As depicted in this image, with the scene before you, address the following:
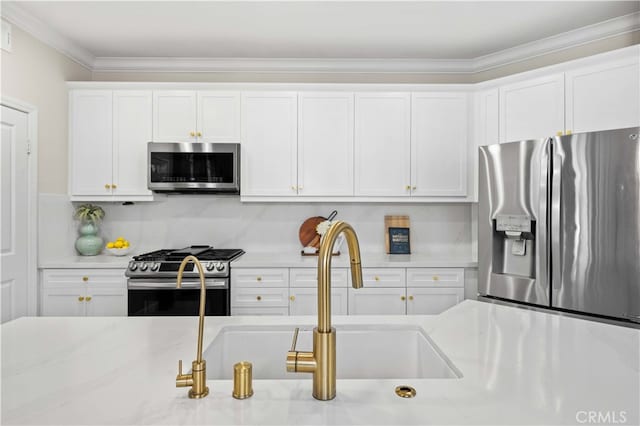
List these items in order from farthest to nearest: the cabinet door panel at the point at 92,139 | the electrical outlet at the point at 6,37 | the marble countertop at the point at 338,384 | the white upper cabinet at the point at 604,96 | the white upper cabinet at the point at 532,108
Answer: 1. the cabinet door panel at the point at 92,139
2. the white upper cabinet at the point at 532,108
3. the electrical outlet at the point at 6,37
4. the white upper cabinet at the point at 604,96
5. the marble countertop at the point at 338,384

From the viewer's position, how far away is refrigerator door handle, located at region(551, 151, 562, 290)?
7.59ft

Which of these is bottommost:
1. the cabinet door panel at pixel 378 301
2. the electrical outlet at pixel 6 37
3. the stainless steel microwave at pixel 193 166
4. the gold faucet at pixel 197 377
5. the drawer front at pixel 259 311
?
the drawer front at pixel 259 311

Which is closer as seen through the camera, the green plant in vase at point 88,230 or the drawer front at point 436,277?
the drawer front at point 436,277

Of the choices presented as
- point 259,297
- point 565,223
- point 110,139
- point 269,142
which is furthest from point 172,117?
point 565,223

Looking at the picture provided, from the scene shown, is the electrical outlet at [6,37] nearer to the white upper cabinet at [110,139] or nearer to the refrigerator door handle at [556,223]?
the white upper cabinet at [110,139]

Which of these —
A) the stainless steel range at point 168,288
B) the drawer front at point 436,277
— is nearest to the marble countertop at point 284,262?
the drawer front at point 436,277

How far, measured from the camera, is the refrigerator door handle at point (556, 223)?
2.31 meters

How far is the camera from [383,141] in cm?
324

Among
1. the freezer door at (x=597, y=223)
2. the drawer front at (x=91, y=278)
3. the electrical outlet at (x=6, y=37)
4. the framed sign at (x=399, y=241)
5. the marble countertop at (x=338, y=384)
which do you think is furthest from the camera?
the framed sign at (x=399, y=241)

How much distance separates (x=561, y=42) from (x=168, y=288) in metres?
3.58

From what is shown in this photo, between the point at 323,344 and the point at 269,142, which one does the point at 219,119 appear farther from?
the point at 323,344

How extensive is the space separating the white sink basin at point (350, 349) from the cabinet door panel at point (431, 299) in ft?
5.69

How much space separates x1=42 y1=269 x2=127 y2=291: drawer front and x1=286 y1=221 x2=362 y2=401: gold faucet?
2.57 metres

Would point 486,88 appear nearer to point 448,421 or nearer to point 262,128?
point 262,128
